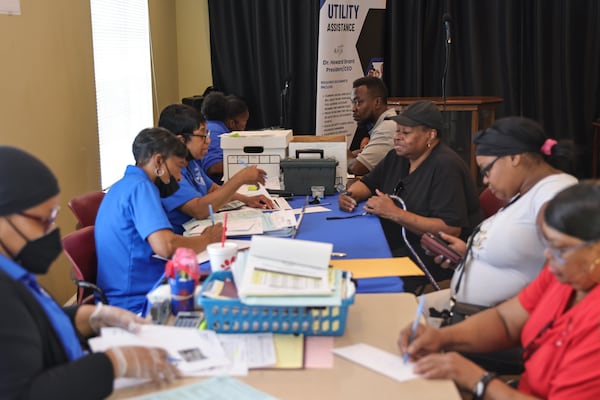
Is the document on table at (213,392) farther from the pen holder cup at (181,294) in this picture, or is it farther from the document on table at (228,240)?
the document on table at (228,240)

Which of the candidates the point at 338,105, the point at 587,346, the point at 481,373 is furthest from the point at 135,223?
the point at 338,105

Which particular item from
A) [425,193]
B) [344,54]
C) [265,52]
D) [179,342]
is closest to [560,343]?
[179,342]

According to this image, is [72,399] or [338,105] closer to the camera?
[72,399]

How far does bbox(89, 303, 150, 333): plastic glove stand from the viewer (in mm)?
1736

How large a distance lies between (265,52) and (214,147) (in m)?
1.74

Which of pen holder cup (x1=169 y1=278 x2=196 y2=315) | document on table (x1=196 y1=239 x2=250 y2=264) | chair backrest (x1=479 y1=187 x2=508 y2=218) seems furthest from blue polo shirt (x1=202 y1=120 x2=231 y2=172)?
pen holder cup (x1=169 y1=278 x2=196 y2=315)

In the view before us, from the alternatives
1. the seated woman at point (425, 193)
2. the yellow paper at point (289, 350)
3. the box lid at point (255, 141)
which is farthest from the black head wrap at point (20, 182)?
the box lid at point (255, 141)

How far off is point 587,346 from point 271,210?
1982mm

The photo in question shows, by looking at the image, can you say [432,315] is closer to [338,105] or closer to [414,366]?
[414,366]

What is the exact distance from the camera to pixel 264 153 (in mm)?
3766

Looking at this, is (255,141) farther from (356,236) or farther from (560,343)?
(560,343)

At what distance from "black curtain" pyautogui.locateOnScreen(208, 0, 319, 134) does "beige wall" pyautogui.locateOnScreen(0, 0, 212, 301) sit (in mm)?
2151

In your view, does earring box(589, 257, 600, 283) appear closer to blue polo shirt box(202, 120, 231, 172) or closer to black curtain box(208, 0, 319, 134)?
blue polo shirt box(202, 120, 231, 172)

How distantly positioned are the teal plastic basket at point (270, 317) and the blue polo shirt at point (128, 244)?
2.57 ft
